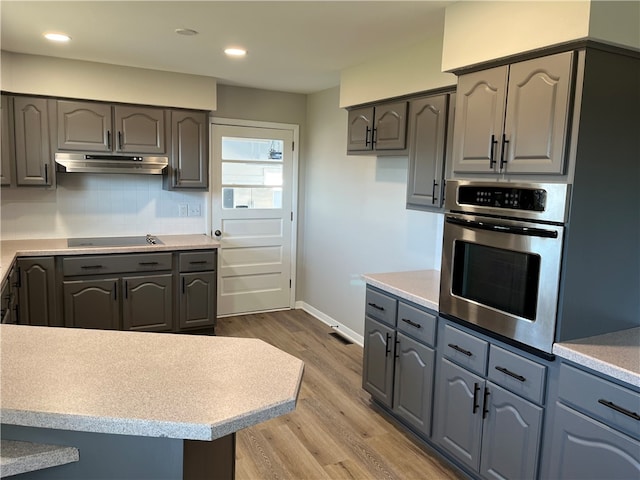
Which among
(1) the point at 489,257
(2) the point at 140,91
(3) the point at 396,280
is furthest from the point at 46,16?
(1) the point at 489,257

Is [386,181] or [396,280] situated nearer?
[396,280]

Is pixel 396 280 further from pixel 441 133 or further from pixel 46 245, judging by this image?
pixel 46 245

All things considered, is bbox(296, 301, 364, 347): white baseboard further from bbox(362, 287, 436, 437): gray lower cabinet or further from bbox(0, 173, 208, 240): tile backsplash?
bbox(0, 173, 208, 240): tile backsplash

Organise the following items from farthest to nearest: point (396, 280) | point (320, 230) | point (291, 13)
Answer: point (320, 230)
point (396, 280)
point (291, 13)

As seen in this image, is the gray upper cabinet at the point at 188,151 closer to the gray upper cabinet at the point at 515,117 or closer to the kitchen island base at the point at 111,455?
the gray upper cabinet at the point at 515,117

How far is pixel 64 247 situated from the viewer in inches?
151

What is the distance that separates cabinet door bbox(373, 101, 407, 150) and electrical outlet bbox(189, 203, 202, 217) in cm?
218

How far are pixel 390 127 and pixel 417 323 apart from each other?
4.61 ft

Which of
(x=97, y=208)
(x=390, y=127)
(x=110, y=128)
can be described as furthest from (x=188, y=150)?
(x=390, y=127)

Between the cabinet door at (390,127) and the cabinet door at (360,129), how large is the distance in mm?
68

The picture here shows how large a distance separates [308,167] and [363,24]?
2632 mm

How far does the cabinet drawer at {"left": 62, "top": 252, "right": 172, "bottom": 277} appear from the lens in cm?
380

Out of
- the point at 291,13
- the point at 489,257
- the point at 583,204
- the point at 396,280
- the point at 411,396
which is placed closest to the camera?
the point at 583,204

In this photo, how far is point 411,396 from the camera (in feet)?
9.24
